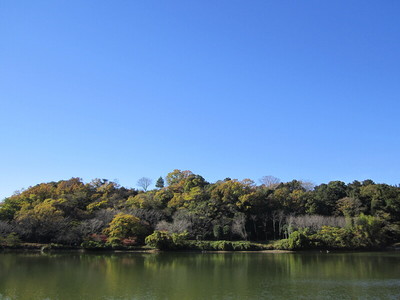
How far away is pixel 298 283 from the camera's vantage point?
745 inches

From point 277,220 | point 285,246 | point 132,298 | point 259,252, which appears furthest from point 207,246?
point 132,298

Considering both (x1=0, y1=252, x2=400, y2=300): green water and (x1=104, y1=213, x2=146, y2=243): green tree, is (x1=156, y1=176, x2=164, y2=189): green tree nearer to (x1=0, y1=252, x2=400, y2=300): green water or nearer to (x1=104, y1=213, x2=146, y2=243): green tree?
(x1=104, y1=213, x2=146, y2=243): green tree

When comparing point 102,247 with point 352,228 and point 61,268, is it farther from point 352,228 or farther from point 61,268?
point 352,228

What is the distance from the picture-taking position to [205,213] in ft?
154

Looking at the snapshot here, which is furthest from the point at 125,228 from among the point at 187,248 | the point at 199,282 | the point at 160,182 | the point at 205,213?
the point at 160,182

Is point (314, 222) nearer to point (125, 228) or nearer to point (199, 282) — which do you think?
point (125, 228)

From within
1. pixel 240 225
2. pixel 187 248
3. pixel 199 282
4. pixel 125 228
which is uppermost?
pixel 240 225

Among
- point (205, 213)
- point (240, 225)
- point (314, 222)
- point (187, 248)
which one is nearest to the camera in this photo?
point (187, 248)

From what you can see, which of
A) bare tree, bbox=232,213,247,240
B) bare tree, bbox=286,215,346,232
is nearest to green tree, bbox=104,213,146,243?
bare tree, bbox=232,213,247,240

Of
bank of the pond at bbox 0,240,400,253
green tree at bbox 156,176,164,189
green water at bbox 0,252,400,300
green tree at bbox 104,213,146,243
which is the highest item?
green tree at bbox 156,176,164,189

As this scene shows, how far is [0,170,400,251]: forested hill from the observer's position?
138 ft

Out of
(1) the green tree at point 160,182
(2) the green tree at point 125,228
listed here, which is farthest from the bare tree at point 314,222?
(1) the green tree at point 160,182

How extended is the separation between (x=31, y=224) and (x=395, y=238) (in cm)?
4993

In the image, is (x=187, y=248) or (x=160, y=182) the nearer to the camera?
(x=187, y=248)
